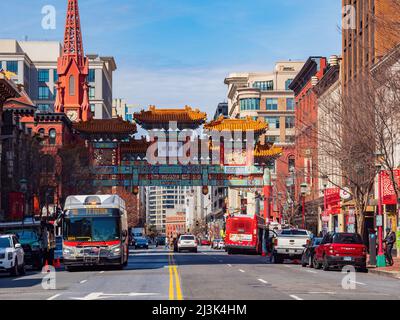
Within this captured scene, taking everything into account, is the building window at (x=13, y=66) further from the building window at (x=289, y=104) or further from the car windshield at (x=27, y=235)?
the car windshield at (x=27, y=235)

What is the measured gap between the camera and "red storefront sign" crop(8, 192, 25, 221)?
6869cm

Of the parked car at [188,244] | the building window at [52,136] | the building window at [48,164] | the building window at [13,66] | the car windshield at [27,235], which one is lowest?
the parked car at [188,244]

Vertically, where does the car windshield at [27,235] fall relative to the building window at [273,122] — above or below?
below

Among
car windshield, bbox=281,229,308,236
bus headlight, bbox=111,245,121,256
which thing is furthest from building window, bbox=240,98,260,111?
bus headlight, bbox=111,245,121,256

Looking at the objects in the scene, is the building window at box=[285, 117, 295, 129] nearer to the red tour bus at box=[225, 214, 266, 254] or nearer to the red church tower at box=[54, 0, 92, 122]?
the red church tower at box=[54, 0, 92, 122]

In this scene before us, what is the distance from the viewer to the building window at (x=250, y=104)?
15412 centimetres

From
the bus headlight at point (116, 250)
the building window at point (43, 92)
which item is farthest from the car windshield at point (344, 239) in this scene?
the building window at point (43, 92)

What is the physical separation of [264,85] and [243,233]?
97.6 m

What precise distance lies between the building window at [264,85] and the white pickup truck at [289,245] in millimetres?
111386

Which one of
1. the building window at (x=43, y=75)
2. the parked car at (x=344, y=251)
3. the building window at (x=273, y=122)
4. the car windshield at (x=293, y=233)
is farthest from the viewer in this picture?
the building window at (x=43, y=75)

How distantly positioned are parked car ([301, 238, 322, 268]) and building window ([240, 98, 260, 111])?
10891 cm

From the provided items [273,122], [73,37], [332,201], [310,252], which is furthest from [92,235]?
[273,122]
